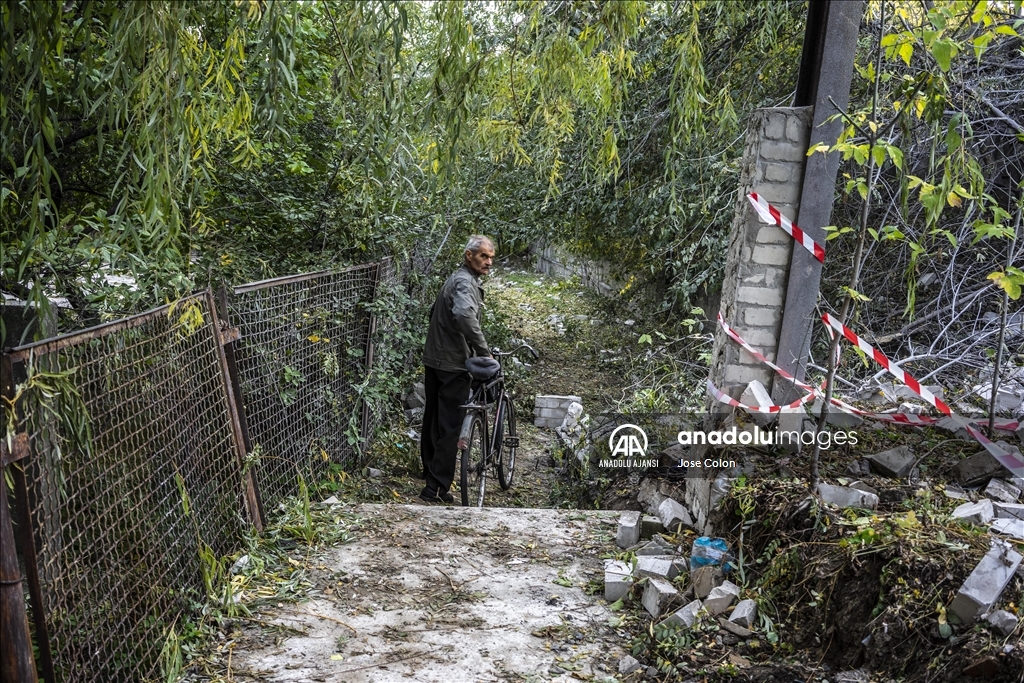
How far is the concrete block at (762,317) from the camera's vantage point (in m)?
4.87

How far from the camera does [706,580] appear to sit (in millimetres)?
3822

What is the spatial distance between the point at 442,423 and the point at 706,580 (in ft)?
9.42

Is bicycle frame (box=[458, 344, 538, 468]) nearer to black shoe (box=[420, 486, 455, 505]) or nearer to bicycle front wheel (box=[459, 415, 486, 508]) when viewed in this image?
bicycle front wheel (box=[459, 415, 486, 508])

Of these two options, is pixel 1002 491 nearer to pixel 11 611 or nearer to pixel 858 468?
pixel 858 468

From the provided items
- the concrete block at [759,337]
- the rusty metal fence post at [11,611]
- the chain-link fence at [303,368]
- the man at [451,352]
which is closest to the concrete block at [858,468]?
the concrete block at [759,337]

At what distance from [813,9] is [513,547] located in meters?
3.67

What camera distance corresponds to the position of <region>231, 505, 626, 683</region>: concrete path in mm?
3320

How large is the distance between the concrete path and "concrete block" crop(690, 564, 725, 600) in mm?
439

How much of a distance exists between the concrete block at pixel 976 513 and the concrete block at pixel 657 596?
1315 millimetres

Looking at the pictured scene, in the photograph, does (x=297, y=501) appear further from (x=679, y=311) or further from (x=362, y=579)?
(x=679, y=311)

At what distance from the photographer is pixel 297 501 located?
4.82 m

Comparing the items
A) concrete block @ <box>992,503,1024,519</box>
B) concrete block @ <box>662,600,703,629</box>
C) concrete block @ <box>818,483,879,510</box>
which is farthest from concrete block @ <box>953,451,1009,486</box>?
concrete block @ <box>662,600,703,629</box>

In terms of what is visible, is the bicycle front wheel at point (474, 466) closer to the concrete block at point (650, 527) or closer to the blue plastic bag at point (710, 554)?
the concrete block at point (650, 527)

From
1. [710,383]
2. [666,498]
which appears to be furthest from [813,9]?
[666,498]
